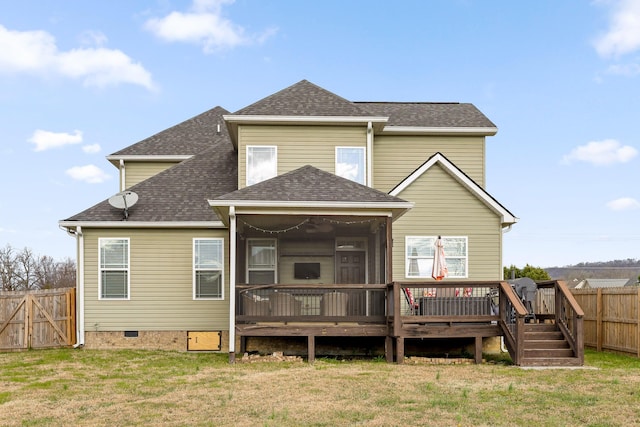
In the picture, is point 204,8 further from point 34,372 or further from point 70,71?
point 34,372

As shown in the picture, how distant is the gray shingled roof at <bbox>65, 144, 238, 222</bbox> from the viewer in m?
17.3

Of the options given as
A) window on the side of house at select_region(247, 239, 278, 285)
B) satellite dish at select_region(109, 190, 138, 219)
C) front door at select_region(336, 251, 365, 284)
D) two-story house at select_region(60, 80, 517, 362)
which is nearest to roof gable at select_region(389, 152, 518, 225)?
two-story house at select_region(60, 80, 517, 362)

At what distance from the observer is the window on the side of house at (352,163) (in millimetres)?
17531

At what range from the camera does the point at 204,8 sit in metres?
18.0

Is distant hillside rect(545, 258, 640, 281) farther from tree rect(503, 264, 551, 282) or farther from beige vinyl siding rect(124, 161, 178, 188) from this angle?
beige vinyl siding rect(124, 161, 178, 188)

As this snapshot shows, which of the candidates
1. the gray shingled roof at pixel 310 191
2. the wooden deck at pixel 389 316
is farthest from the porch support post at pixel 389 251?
the gray shingled roof at pixel 310 191

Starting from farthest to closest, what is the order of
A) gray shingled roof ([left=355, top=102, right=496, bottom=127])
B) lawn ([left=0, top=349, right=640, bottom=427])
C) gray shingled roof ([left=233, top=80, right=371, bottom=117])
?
gray shingled roof ([left=355, top=102, right=496, bottom=127]) < gray shingled roof ([left=233, top=80, right=371, bottom=117]) < lawn ([left=0, top=349, right=640, bottom=427])

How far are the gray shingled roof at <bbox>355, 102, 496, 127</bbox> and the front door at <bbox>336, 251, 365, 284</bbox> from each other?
12.2 ft

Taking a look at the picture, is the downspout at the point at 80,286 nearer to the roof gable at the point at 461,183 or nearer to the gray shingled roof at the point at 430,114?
the roof gable at the point at 461,183

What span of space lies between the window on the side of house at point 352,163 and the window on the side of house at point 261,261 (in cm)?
254

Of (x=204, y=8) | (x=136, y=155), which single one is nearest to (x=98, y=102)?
(x=136, y=155)

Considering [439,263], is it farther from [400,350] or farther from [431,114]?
[431,114]

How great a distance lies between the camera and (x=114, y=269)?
17.3 m

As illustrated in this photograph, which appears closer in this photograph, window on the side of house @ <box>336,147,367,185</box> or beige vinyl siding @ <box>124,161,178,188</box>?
window on the side of house @ <box>336,147,367,185</box>
